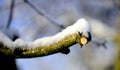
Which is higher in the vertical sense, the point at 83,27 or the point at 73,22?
the point at 73,22

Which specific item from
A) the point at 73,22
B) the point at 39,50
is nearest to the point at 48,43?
the point at 39,50

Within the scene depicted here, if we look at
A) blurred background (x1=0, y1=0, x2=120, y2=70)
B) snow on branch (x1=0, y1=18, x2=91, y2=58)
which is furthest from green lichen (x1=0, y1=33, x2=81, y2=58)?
blurred background (x1=0, y1=0, x2=120, y2=70)

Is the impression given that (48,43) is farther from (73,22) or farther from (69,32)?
(73,22)

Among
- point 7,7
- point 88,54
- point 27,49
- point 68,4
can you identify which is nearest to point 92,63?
point 88,54

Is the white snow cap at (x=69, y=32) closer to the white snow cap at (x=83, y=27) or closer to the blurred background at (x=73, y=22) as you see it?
the white snow cap at (x=83, y=27)

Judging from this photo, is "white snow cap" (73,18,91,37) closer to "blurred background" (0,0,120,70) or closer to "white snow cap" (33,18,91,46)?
"white snow cap" (33,18,91,46)

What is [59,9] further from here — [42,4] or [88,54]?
[88,54]

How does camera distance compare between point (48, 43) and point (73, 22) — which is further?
point (73, 22)

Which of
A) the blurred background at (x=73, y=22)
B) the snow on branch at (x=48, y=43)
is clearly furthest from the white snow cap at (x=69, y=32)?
the blurred background at (x=73, y=22)
